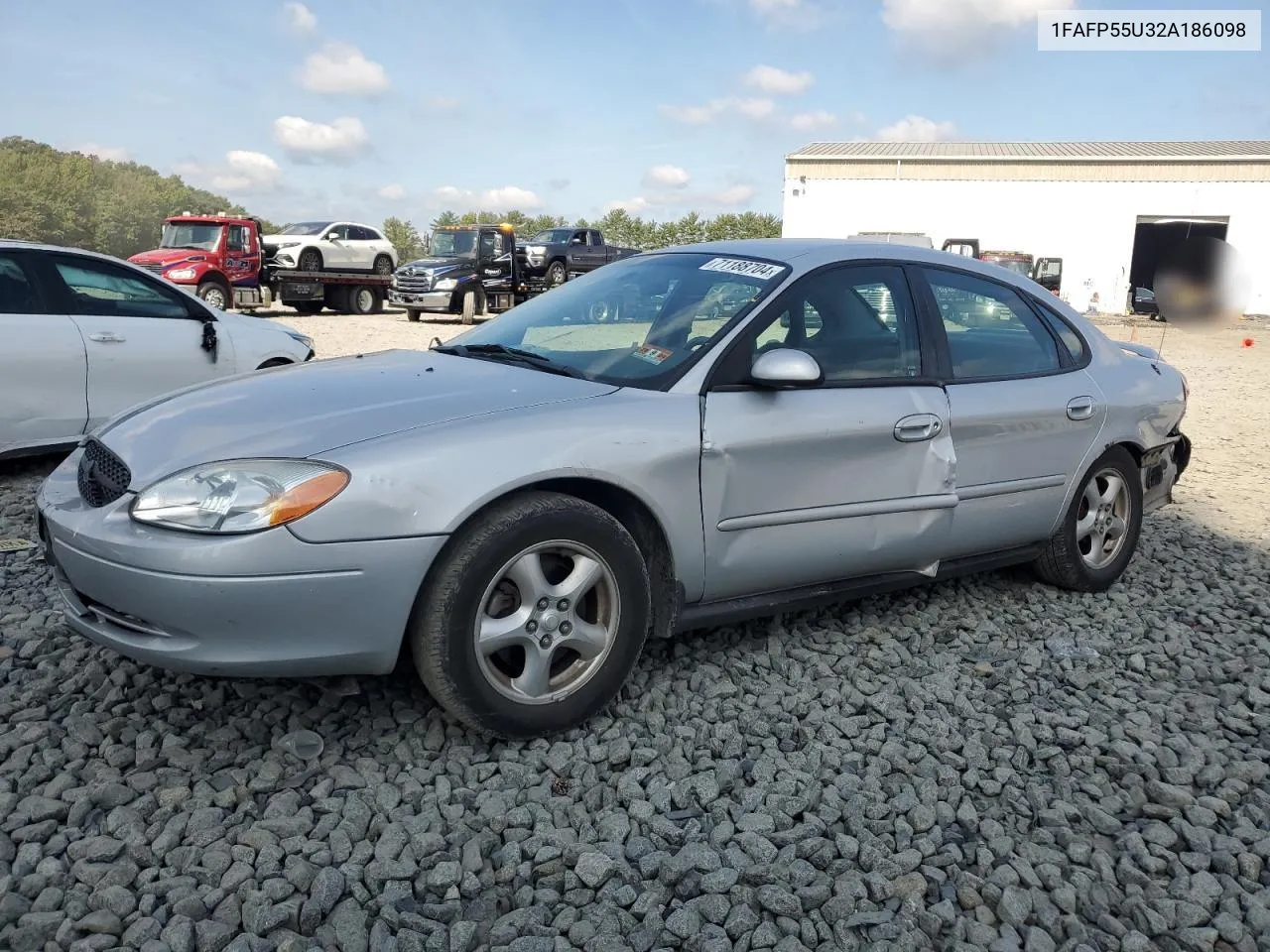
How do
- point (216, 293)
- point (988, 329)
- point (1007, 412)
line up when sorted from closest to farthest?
point (1007, 412) → point (988, 329) → point (216, 293)

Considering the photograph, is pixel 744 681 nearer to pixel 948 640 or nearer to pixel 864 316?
pixel 948 640

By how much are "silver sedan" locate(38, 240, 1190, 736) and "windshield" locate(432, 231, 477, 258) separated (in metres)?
18.7

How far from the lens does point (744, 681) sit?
341cm

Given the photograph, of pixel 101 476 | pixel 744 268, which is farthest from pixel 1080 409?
pixel 101 476

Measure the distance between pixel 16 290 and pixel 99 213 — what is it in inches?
2516

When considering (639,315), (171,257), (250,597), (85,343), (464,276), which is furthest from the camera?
(464,276)

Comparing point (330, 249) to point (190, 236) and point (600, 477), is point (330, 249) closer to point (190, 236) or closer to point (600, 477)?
point (190, 236)

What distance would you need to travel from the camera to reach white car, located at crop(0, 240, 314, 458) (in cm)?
571

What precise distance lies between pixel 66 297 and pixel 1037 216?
37.4 metres

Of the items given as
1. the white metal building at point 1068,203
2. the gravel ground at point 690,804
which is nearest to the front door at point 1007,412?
the gravel ground at point 690,804

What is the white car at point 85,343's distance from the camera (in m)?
5.71

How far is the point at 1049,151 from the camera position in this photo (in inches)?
1613

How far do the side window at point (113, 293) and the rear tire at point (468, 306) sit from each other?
14858 mm

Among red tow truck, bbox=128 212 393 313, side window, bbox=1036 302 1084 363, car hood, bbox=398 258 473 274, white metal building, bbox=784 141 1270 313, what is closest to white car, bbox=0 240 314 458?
side window, bbox=1036 302 1084 363
